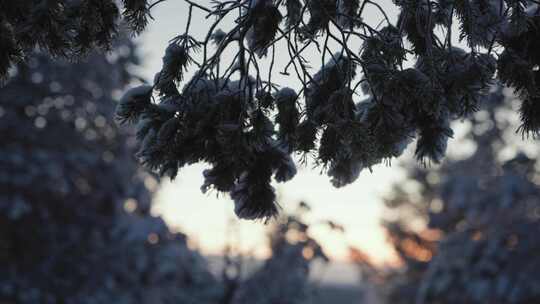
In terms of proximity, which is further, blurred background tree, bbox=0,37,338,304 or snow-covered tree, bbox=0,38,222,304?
snow-covered tree, bbox=0,38,222,304

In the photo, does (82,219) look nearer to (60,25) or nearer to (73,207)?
(73,207)

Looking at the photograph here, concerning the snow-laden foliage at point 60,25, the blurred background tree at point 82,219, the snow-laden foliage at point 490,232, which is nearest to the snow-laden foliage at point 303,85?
the snow-laden foliage at point 60,25

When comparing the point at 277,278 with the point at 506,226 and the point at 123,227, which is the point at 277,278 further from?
the point at 506,226

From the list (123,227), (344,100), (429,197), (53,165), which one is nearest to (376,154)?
(344,100)

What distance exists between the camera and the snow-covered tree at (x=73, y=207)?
10.9 meters

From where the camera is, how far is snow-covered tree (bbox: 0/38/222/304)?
10.9 meters

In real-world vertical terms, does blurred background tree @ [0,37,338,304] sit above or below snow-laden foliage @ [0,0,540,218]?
above

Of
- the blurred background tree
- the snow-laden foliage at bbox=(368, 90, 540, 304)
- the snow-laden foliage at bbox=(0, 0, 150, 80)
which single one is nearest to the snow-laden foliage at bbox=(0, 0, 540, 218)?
the snow-laden foliage at bbox=(0, 0, 150, 80)

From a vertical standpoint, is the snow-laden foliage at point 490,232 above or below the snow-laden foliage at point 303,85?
above

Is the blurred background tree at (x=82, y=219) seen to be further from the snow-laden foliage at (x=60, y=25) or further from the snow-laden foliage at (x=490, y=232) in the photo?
the snow-laden foliage at (x=60, y=25)

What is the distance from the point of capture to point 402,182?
25.5 meters

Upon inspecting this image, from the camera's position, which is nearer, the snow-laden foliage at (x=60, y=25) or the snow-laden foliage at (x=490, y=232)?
the snow-laden foliage at (x=60, y=25)

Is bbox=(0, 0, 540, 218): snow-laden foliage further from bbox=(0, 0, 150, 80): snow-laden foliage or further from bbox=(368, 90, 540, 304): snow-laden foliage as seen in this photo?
bbox=(368, 90, 540, 304): snow-laden foliage

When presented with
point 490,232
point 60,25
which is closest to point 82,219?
point 490,232
